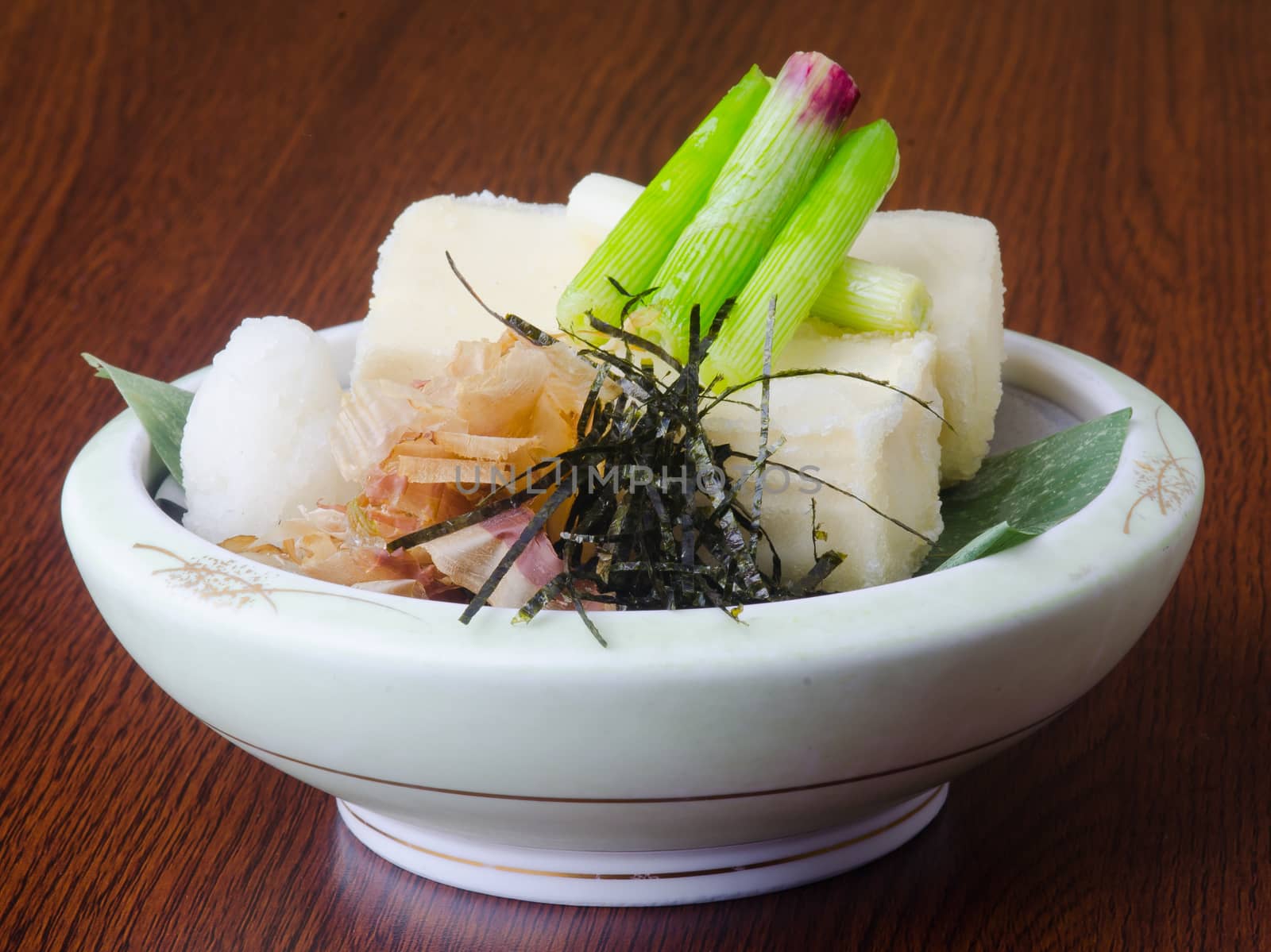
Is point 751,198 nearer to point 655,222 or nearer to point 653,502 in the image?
point 655,222

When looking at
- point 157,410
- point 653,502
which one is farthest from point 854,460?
point 157,410

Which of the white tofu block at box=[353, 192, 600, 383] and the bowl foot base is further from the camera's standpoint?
the white tofu block at box=[353, 192, 600, 383]

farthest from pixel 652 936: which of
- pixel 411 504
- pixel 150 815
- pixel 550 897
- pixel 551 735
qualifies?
pixel 150 815

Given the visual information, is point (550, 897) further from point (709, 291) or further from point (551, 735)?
point (709, 291)

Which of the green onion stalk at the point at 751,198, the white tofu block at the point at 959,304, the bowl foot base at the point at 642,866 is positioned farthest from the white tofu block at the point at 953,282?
the bowl foot base at the point at 642,866

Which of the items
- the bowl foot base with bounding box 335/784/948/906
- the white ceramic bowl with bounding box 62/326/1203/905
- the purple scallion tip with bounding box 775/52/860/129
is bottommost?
the bowl foot base with bounding box 335/784/948/906

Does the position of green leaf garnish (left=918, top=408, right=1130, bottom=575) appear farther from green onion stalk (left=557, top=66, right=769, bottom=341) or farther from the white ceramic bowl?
green onion stalk (left=557, top=66, right=769, bottom=341)

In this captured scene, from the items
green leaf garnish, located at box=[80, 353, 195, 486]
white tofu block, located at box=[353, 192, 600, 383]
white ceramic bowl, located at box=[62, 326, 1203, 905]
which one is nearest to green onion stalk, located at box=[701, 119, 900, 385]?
white tofu block, located at box=[353, 192, 600, 383]
